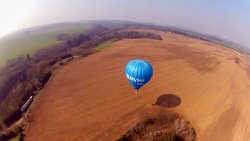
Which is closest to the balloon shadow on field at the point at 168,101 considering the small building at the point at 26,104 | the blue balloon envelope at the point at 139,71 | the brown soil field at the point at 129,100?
the brown soil field at the point at 129,100

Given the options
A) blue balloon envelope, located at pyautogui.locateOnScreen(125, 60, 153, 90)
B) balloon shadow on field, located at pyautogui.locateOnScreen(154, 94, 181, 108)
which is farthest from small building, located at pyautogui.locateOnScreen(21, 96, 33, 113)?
balloon shadow on field, located at pyautogui.locateOnScreen(154, 94, 181, 108)

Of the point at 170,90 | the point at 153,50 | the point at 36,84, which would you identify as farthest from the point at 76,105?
the point at 153,50

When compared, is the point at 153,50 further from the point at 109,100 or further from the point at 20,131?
the point at 20,131

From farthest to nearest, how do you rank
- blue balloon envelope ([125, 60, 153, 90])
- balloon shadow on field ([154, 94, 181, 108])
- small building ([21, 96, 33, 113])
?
small building ([21, 96, 33, 113])
balloon shadow on field ([154, 94, 181, 108])
blue balloon envelope ([125, 60, 153, 90])

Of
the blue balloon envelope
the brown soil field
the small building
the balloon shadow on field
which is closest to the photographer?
the blue balloon envelope

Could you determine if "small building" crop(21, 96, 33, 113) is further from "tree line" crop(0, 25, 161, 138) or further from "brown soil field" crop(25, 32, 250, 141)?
"brown soil field" crop(25, 32, 250, 141)

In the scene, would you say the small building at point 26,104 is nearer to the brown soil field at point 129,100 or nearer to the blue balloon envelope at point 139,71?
the brown soil field at point 129,100

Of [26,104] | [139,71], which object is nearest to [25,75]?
[26,104]
